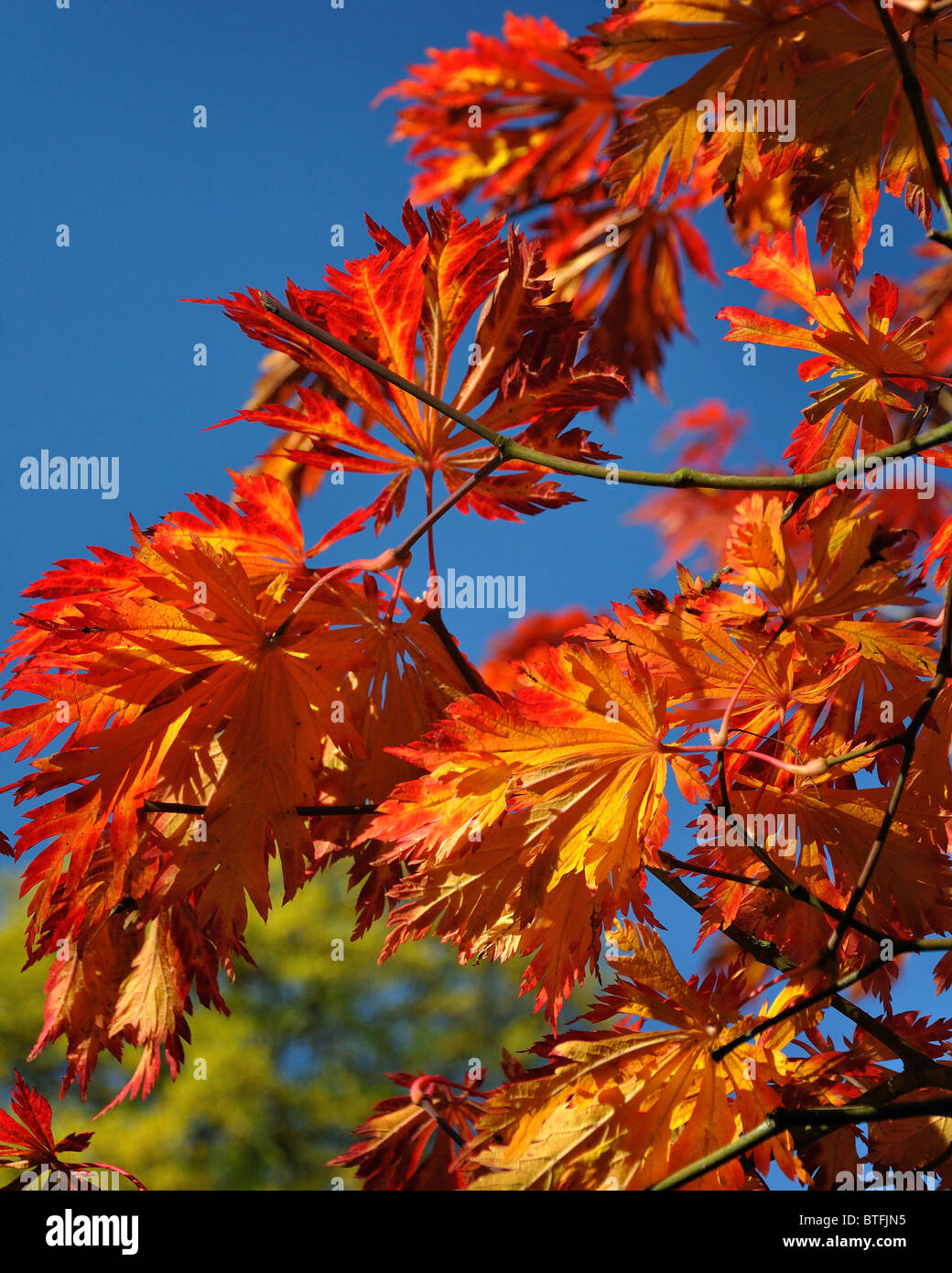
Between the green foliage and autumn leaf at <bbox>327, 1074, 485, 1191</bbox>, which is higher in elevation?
autumn leaf at <bbox>327, 1074, 485, 1191</bbox>

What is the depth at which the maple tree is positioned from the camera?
101 centimetres

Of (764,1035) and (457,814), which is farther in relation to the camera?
(764,1035)

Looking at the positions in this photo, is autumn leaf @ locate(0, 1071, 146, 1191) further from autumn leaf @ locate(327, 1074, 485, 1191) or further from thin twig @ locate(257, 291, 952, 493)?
thin twig @ locate(257, 291, 952, 493)

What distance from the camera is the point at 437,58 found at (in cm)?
289

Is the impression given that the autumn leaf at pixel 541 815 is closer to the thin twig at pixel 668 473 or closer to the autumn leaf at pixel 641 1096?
the autumn leaf at pixel 641 1096

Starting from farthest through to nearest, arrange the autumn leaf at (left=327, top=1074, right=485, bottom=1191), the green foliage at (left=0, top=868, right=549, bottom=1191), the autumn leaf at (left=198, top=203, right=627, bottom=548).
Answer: the green foliage at (left=0, top=868, right=549, bottom=1191) → the autumn leaf at (left=198, top=203, right=627, bottom=548) → the autumn leaf at (left=327, top=1074, right=485, bottom=1191)

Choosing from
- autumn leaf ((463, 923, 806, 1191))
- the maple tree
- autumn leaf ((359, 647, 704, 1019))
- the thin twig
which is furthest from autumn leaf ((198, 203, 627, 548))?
autumn leaf ((463, 923, 806, 1191))

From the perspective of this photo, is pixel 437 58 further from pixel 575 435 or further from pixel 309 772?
pixel 309 772

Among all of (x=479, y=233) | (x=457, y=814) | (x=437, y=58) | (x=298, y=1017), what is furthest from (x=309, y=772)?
(x=298, y=1017)

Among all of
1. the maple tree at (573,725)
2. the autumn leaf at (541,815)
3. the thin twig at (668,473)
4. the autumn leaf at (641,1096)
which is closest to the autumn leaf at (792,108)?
the maple tree at (573,725)

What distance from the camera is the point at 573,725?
1.01 meters

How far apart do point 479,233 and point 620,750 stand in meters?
0.74

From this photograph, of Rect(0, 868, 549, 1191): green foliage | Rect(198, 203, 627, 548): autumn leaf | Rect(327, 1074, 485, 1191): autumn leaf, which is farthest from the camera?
Rect(0, 868, 549, 1191): green foliage

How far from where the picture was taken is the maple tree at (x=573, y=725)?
101 centimetres
